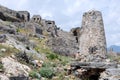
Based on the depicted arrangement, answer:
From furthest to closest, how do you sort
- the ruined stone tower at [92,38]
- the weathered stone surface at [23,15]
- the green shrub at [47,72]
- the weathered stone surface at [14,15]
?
the weathered stone surface at [23,15] < the weathered stone surface at [14,15] < the green shrub at [47,72] < the ruined stone tower at [92,38]

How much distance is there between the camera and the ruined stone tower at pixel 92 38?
18.9 metres

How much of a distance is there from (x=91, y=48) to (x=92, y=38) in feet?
1.50

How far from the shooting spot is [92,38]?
1900 cm

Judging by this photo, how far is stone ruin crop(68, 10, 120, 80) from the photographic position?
18438mm

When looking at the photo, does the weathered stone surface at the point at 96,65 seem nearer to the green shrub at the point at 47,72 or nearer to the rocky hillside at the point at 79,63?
the rocky hillside at the point at 79,63

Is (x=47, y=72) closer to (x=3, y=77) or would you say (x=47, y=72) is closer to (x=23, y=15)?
(x=3, y=77)

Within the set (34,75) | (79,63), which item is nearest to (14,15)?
(34,75)

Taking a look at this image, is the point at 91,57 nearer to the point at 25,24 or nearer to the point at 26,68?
the point at 26,68

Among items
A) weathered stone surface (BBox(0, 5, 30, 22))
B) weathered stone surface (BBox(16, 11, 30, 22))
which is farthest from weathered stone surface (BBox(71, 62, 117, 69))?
weathered stone surface (BBox(16, 11, 30, 22))

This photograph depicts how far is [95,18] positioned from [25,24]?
2273 centimetres

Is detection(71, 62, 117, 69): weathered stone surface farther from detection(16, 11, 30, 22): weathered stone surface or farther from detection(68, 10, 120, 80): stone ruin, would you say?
detection(16, 11, 30, 22): weathered stone surface

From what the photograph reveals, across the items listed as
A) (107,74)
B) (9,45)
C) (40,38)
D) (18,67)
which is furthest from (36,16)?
(107,74)

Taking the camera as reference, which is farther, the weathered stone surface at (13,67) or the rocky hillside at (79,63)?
the weathered stone surface at (13,67)

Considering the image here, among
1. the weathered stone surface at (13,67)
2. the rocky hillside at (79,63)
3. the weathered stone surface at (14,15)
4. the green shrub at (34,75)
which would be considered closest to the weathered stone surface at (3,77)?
the rocky hillside at (79,63)
